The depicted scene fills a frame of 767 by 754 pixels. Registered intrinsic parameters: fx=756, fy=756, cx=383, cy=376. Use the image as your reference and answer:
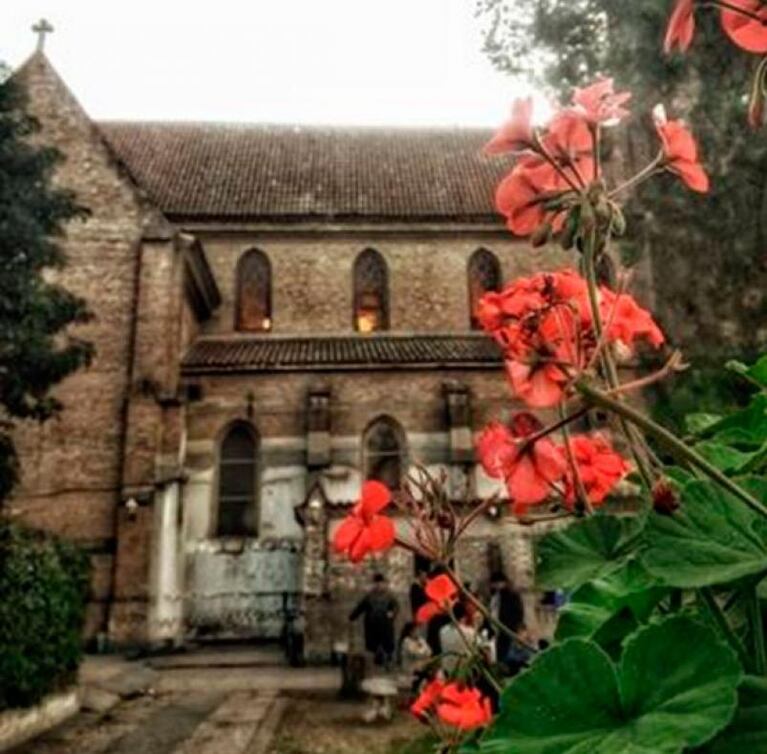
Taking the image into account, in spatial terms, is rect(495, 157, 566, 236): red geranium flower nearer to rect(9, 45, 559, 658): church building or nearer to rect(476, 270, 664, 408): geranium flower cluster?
rect(476, 270, 664, 408): geranium flower cluster

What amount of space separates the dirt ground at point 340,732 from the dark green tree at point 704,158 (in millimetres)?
7315

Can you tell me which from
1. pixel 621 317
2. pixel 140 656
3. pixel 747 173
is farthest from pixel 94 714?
pixel 747 173

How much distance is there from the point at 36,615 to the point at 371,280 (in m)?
16.1

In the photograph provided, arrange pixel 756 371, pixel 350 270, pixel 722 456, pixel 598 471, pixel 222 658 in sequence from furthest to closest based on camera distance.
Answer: pixel 350 270 < pixel 222 658 < pixel 598 471 < pixel 756 371 < pixel 722 456

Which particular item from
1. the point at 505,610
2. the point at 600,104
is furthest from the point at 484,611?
the point at 505,610

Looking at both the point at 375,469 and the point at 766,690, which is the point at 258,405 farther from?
the point at 766,690

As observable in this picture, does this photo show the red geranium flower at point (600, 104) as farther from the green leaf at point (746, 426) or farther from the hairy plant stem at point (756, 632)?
the hairy plant stem at point (756, 632)

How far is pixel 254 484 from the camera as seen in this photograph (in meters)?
19.5

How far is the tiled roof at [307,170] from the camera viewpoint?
23828 millimetres

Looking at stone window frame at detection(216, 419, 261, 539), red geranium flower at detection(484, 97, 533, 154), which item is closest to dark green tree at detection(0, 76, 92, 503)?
stone window frame at detection(216, 419, 261, 539)

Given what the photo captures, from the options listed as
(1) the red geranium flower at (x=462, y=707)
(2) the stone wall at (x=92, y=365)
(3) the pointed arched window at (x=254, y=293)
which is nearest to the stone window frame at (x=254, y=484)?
(2) the stone wall at (x=92, y=365)

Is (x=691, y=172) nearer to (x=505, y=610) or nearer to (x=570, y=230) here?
(x=570, y=230)

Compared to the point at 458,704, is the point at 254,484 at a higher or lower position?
higher

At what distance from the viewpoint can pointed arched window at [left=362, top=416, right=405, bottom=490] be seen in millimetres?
19672
